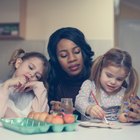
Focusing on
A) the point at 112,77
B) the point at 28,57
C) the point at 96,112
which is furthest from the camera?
the point at 28,57

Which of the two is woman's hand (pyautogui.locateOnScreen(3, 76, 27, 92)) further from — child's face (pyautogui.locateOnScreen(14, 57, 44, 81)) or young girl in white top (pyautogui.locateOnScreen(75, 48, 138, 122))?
young girl in white top (pyautogui.locateOnScreen(75, 48, 138, 122))

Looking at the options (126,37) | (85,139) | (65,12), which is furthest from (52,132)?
(126,37)

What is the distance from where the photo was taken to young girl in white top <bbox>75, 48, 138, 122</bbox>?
133 centimetres

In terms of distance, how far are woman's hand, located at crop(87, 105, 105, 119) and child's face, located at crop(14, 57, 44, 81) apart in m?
0.33

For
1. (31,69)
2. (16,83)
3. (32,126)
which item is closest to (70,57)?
(31,69)

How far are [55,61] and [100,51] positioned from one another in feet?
0.76

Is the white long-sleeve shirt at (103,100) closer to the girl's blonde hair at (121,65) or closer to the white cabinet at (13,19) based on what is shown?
the girl's blonde hair at (121,65)

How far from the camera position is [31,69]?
1410 millimetres

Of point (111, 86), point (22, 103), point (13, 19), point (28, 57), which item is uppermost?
point (13, 19)

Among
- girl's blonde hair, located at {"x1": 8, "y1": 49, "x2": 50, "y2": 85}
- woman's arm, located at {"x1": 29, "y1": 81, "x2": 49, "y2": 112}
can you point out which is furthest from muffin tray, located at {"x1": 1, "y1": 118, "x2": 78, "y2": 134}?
girl's blonde hair, located at {"x1": 8, "y1": 49, "x2": 50, "y2": 85}

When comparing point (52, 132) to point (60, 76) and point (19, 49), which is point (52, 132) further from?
point (19, 49)

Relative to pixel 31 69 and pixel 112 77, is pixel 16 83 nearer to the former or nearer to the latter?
pixel 31 69

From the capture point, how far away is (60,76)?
1459mm

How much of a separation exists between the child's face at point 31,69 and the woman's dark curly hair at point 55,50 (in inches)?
2.6
